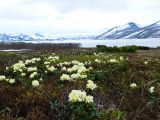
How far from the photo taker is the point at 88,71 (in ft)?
39.7

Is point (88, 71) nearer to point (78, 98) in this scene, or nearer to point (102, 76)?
point (102, 76)

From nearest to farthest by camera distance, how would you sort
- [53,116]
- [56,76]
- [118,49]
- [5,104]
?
[53,116]
[5,104]
[56,76]
[118,49]

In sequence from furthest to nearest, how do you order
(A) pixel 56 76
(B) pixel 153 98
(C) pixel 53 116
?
(A) pixel 56 76, (B) pixel 153 98, (C) pixel 53 116

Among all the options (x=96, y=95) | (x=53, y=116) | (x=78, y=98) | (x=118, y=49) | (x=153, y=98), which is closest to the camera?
(x=78, y=98)

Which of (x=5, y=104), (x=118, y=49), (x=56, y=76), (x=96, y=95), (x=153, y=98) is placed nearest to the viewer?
(x=5, y=104)

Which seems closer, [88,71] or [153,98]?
[153,98]

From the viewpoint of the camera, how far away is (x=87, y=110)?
643 cm

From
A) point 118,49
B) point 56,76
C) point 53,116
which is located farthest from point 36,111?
point 118,49

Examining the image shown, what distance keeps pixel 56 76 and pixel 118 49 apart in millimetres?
27004

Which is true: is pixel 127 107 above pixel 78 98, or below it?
below

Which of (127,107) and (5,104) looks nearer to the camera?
(5,104)

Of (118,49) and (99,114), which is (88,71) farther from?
(118,49)

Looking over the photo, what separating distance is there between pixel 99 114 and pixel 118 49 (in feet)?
106

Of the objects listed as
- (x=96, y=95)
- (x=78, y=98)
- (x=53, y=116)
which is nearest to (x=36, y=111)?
(x=53, y=116)
